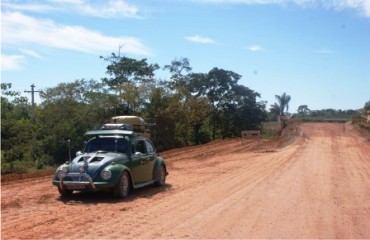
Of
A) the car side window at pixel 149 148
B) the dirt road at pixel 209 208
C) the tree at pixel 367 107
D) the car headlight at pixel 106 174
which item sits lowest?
the dirt road at pixel 209 208

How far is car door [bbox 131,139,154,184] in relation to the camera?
12453mm

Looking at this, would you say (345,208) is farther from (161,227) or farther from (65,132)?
(65,132)

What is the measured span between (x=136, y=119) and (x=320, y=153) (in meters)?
10.3

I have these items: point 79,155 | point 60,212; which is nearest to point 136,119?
point 79,155

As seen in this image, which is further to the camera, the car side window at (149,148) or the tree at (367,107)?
the tree at (367,107)

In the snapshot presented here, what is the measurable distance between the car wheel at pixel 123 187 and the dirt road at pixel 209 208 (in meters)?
0.19

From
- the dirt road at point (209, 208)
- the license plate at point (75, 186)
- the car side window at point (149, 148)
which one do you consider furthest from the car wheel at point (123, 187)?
the car side window at point (149, 148)

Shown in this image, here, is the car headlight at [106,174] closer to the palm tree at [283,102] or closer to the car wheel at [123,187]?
the car wheel at [123,187]

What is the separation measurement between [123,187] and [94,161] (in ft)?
3.20

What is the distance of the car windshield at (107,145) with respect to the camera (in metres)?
12.4

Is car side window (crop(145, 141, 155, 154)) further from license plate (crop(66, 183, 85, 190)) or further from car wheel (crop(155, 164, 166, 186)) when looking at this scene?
license plate (crop(66, 183, 85, 190))

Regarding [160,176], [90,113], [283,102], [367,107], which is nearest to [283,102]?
[283,102]

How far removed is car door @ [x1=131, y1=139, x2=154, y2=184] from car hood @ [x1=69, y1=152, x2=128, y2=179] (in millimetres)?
469

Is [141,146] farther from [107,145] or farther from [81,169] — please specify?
[81,169]
